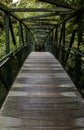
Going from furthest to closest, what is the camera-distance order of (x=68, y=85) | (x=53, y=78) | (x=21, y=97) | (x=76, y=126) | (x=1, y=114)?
(x=53, y=78) → (x=68, y=85) → (x=21, y=97) → (x=1, y=114) → (x=76, y=126)

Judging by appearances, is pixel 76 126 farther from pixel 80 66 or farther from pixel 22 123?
pixel 80 66

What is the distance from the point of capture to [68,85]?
859cm

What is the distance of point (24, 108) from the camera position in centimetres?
625

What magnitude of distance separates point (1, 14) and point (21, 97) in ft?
23.4

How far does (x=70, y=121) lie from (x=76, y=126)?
269 millimetres

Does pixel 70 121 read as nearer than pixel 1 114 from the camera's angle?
Yes

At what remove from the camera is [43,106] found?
21.1 ft

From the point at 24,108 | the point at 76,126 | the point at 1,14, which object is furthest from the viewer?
the point at 1,14

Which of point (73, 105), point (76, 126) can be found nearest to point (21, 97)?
point (73, 105)

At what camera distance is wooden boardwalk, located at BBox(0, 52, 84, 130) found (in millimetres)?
5262

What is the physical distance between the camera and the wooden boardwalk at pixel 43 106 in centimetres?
526

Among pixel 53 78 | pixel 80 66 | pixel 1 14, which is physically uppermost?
pixel 1 14

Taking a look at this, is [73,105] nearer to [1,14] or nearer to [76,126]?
[76,126]

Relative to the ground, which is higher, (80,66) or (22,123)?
(80,66)
